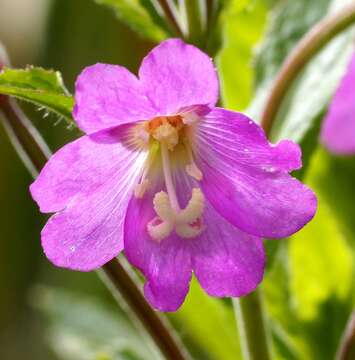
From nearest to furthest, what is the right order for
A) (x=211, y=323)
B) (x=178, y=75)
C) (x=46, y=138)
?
(x=178, y=75) → (x=211, y=323) → (x=46, y=138)

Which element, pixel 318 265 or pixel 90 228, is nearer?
pixel 90 228

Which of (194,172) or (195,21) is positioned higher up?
(195,21)

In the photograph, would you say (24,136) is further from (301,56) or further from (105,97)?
(301,56)

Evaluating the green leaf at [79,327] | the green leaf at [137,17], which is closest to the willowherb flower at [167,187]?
the green leaf at [137,17]

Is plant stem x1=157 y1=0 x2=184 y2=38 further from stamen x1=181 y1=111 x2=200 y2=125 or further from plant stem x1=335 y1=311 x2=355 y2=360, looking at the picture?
plant stem x1=335 y1=311 x2=355 y2=360

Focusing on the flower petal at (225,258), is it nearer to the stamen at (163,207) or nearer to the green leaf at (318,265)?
A: the stamen at (163,207)

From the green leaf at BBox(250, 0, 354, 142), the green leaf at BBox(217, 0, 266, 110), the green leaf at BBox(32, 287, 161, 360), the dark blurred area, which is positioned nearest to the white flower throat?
the green leaf at BBox(250, 0, 354, 142)

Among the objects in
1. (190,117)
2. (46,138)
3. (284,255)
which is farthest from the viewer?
(46,138)

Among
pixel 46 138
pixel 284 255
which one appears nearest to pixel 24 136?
pixel 284 255

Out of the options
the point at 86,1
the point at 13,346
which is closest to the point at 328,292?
the point at 13,346
